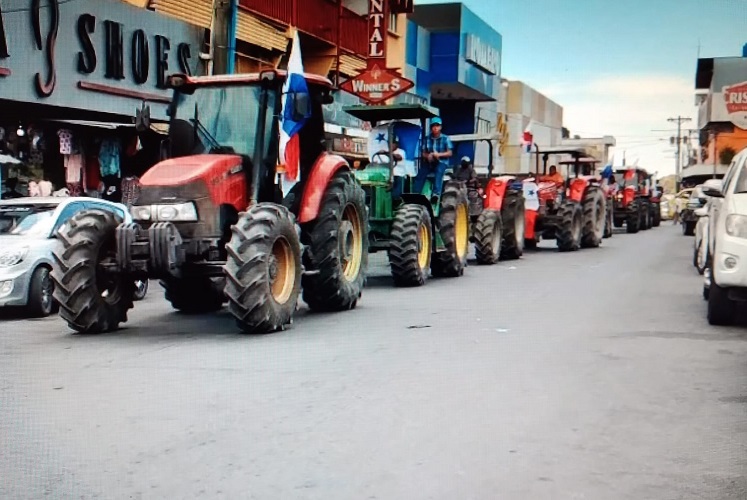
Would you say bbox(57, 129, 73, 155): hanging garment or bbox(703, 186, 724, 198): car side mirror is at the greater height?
bbox(57, 129, 73, 155): hanging garment

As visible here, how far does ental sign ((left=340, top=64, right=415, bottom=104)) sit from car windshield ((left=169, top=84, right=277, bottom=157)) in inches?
647

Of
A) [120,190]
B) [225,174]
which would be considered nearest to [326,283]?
[225,174]

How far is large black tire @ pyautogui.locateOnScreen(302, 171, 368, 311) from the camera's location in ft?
38.0

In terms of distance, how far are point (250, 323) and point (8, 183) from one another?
10.5 m

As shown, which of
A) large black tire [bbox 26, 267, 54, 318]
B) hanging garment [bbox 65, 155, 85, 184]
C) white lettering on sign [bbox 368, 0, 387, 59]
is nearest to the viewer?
large black tire [bbox 26, 267, 54, 318]

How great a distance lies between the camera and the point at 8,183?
18594 mm

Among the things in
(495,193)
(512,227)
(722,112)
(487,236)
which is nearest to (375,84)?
(495,193)

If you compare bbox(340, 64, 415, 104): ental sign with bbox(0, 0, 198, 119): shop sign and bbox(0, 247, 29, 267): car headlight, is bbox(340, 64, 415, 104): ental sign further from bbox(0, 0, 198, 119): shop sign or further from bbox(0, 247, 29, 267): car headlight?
bbox(0, 247, 29, 267): car headlight

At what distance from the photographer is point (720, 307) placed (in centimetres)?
1095

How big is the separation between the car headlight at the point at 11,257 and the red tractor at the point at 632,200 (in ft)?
98.2

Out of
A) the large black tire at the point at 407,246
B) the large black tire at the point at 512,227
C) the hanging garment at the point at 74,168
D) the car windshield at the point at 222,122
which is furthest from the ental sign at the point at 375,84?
the car windshield at the point at 222,122

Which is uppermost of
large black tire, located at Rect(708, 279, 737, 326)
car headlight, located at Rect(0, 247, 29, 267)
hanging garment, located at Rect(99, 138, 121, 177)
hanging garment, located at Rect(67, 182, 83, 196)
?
hanging garment, located at Rect(99, 138, 121, 177)

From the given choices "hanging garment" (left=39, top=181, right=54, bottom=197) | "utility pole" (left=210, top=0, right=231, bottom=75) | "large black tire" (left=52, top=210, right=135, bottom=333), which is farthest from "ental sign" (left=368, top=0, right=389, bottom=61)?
"large black tire" (left=52, top=210, right=135, bottom=333)

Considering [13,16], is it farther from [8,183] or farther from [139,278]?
[139,278]
